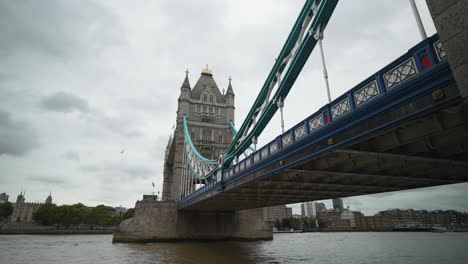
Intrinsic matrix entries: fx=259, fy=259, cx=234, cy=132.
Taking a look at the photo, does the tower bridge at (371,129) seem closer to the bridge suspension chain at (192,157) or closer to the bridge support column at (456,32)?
the bridge support column at (456,32)

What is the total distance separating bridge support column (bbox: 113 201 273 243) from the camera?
27.8m

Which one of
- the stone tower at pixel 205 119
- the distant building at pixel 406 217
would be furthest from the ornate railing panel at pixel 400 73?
the distant building at pixel 406 217

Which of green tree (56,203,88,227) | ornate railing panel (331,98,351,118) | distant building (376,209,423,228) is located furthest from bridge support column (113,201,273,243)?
distant building (376,209,423,228)

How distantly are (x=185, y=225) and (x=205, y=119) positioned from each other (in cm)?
1738

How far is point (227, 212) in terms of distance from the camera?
31.0m

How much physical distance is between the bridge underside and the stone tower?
24.7 meters

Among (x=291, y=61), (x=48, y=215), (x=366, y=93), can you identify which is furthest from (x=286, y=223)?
(x=366, y=93)

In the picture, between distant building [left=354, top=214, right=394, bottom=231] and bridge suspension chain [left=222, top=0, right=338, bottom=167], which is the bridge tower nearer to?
bridge suspension chain [left=222, top=0, right=338, bottom=167]

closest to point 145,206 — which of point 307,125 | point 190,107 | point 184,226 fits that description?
point 184,226

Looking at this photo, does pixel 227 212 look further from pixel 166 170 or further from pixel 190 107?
pixel 166 170

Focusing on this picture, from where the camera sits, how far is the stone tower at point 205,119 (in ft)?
128

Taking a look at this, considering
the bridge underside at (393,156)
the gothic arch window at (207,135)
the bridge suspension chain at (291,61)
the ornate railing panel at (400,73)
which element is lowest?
the bridge underside at (393,156)

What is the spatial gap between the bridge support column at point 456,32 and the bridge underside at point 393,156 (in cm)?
59

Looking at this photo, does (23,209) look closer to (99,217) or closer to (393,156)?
(99,217)
